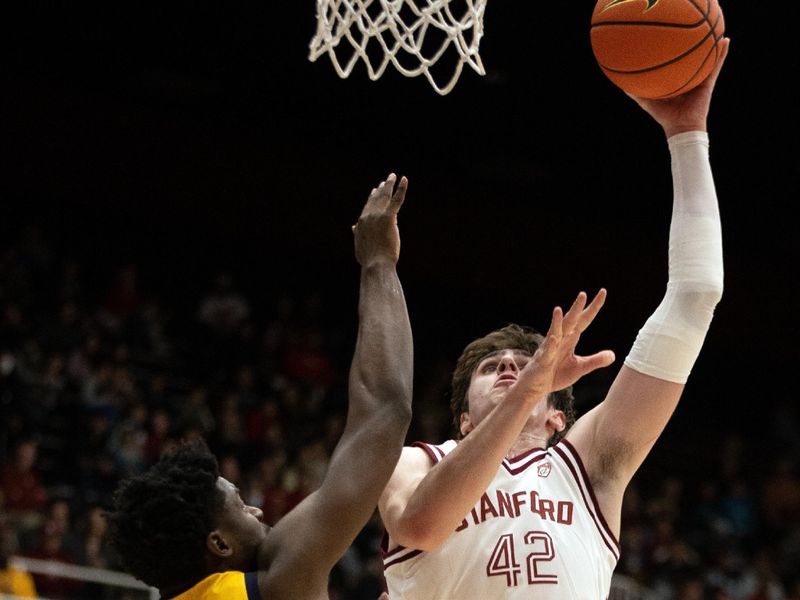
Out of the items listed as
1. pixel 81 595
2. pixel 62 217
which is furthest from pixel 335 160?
pixel 81 595

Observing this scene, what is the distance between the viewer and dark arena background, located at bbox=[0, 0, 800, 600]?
1075 centimetres

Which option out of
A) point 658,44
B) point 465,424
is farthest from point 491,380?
point 658,44

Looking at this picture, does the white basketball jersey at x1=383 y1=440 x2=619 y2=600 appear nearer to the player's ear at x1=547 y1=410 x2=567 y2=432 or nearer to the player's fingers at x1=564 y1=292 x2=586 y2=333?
the player's ear at x1=547 y1=410 x2=567 y2=432

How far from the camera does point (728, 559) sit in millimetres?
12805

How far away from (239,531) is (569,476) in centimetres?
117

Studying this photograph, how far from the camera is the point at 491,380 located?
3662mm

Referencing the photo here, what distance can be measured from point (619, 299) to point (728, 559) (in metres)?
4.17

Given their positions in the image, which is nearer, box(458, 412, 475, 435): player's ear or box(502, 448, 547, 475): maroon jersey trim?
box(502, 448, 547, 475): maroon jersey trim

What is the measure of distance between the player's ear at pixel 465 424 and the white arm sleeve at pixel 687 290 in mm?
488

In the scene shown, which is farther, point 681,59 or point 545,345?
point 681,59

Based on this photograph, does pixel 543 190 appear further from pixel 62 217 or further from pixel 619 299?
pixel 62 217

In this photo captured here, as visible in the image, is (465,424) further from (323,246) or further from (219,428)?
(323,246)

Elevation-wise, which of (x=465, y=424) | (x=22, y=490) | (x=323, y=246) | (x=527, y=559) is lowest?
(x=22, y=490)

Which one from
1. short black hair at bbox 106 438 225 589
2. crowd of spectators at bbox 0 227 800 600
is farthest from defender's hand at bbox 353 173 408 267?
crowd of spectators at bbox 0 227 800 600
